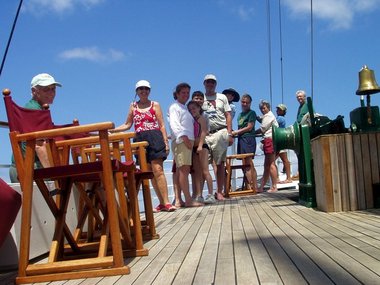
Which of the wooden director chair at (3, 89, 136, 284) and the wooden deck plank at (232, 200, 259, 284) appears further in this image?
the wooden director chair at (3, 89, 136, 284)

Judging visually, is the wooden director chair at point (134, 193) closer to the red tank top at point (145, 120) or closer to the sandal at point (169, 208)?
the sandal at point (169, 208)

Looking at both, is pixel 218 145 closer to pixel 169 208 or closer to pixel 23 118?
pixel 169 208

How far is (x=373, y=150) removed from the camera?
4.31 m

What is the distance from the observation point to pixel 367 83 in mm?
4414

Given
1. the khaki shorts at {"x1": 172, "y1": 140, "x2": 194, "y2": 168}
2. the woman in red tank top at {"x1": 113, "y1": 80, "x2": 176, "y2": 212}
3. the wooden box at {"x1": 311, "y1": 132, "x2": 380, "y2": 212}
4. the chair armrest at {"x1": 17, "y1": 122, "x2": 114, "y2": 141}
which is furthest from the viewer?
the khaki shorts at {"x1": 172, "y1": 140, "x2": 194, "y2": 168}

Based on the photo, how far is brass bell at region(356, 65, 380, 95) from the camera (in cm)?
438

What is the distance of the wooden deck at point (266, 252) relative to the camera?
201 cm

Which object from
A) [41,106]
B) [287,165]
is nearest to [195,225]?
[41,106]

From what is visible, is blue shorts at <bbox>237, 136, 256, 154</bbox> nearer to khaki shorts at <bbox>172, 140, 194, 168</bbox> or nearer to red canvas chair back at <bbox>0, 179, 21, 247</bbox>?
khaki shorts at <bbox>172, 140, 194, 168</bbox>

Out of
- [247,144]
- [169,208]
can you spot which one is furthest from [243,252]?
[247,144]

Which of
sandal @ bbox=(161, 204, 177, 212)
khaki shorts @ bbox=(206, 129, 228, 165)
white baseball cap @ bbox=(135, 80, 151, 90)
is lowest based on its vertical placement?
sandal @ bbox=(161, 204, 177, 212)

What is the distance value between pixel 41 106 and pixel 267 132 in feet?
16.3

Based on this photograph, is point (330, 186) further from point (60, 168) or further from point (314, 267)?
point (60, 168)

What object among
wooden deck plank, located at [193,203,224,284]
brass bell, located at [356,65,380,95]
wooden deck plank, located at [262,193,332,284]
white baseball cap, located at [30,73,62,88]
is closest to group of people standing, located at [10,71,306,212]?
white baseball cap, located at [30,73,62,88]
